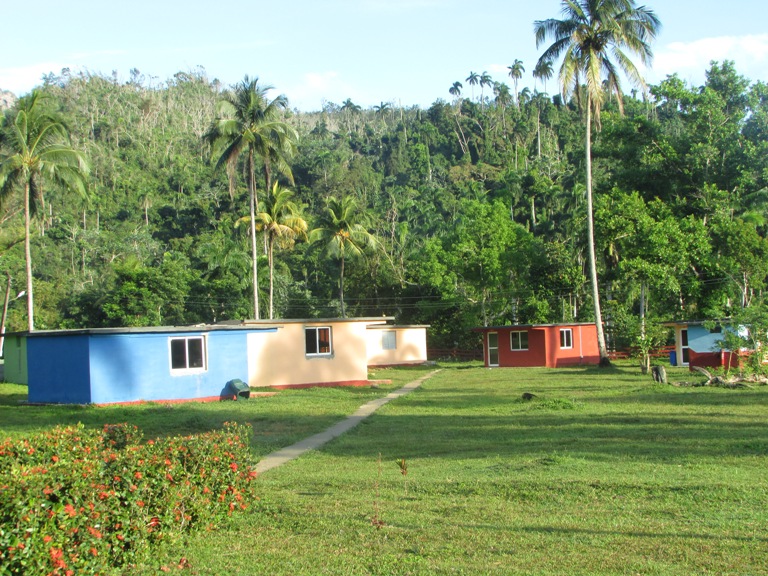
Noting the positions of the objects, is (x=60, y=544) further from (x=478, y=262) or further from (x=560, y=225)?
(x=560, y=225)

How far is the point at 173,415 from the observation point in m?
20.6

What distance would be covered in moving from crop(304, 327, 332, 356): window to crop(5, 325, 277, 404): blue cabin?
15.1 ft

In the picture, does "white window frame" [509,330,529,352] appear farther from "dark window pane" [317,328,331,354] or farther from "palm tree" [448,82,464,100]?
"palm tree" [448,82,464,100]

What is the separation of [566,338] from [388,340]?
1072 cm

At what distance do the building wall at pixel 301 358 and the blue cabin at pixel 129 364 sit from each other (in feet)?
10.0

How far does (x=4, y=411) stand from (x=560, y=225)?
4571cm

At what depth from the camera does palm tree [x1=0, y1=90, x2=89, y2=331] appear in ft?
109

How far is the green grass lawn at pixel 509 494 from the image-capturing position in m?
6.98

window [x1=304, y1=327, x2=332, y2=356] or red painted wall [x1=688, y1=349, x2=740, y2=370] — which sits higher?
window [x1=304, y1=327, x2=332, y2=356]

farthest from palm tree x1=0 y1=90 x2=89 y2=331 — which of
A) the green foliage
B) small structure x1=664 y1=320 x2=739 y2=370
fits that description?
small structure x1=664 y1=320 x2=739 y2=370

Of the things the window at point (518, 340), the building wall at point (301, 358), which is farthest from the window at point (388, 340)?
the building wall at point (301, 358)

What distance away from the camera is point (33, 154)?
33.6 meters

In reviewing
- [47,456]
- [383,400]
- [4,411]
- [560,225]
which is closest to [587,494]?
[47,456]

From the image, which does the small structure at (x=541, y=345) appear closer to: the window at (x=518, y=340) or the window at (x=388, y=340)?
the window at (x=518, y=340)
